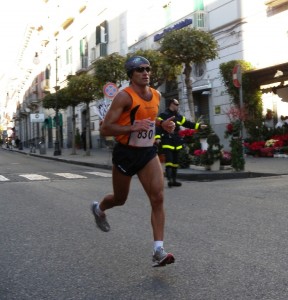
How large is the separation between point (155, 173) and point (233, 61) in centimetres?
1623

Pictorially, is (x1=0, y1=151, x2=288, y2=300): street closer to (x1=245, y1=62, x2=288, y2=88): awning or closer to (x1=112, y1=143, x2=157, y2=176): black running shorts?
(x1=112, y1=143, x2=157, y2=176): black running shorts

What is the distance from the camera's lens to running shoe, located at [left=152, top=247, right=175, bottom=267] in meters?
4.13

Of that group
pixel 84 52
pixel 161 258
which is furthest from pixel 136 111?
pixel 84 52

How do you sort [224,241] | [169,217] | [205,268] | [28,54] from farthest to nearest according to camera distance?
[28,54] → [169,217] → [224,241] → [205,268]

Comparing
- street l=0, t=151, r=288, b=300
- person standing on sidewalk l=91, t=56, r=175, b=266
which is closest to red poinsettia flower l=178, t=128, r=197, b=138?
street l=0, t=151, r=288, b=300

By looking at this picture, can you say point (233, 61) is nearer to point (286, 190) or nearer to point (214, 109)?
point (214, 109)

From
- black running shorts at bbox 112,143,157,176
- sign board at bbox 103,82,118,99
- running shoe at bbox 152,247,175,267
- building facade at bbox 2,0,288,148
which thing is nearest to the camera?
running shoe at bbox 152,247,175,267

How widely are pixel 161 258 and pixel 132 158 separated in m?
0.92

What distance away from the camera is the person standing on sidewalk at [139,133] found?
170 inches

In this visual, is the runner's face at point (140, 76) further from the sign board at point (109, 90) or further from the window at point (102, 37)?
the window at point (102, 37)

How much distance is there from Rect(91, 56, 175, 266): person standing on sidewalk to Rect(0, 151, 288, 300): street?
1.57 feet

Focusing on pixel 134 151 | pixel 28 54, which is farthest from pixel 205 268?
pixel 28 54

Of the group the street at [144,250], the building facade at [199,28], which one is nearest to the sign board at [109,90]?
the building facade at [199,28]

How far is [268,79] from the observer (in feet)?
63.4
